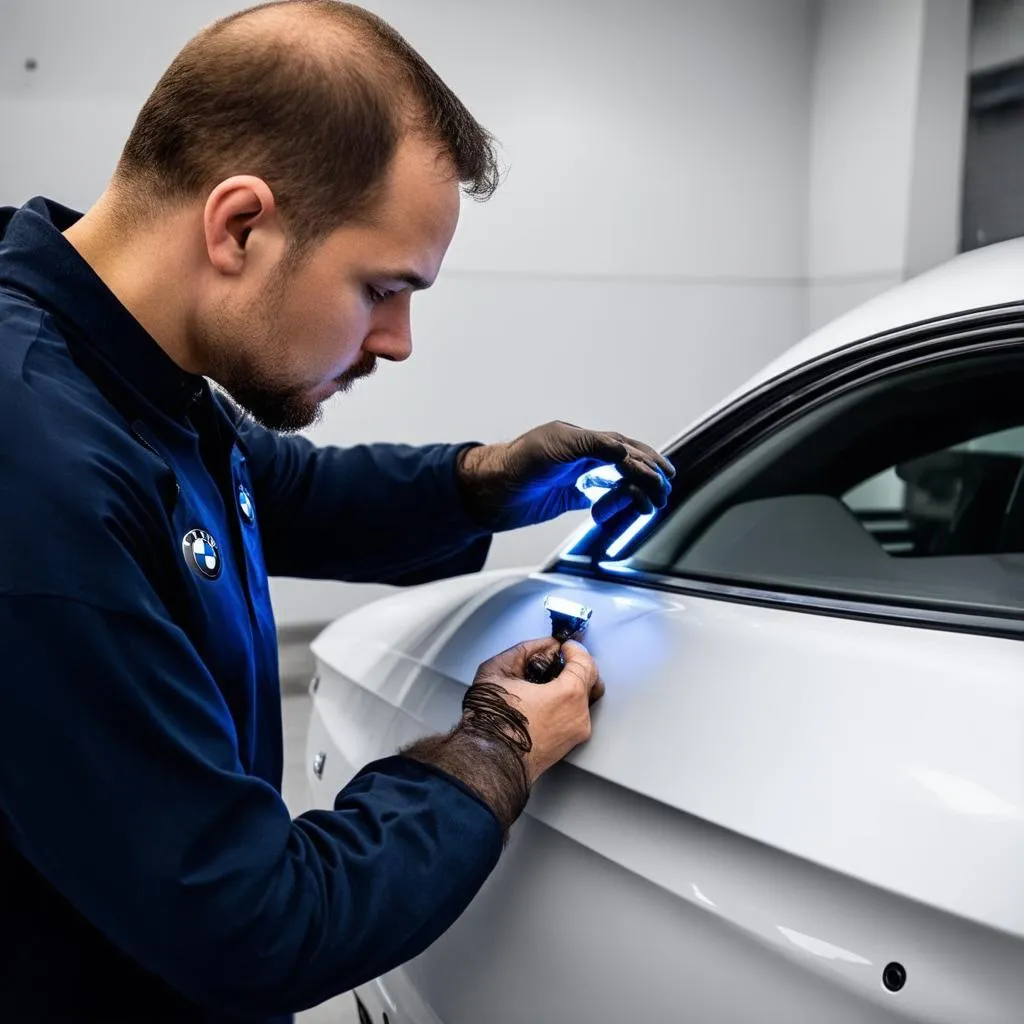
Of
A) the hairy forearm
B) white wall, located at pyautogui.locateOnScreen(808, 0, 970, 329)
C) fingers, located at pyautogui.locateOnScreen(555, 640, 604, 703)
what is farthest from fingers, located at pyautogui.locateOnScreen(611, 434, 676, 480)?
white wall, located at pyautogui.locateOnScreen(808, 0, 970, 329)

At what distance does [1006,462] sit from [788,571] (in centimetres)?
88

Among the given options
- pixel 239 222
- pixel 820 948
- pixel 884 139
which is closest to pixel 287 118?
pixel 239 222

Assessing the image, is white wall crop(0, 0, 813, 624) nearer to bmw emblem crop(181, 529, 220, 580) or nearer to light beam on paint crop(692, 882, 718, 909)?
bmw emblem crop(181, 529, 220, 580)

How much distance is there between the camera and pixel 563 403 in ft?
14.2

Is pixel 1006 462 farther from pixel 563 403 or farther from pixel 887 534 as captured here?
pixel 563 403

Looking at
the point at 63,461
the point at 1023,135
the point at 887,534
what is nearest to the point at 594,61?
the point at 1023,135

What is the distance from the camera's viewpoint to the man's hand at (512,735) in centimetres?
96

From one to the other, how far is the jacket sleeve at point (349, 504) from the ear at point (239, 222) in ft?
1.90

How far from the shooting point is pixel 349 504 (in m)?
1.53

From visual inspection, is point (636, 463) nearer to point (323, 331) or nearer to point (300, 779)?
point (323, 331)

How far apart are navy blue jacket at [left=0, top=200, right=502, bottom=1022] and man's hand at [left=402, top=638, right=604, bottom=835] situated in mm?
24

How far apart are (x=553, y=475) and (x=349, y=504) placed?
32 centimetres

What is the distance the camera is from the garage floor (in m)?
1.90

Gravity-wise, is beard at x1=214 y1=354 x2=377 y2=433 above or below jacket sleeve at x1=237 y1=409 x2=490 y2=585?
above
